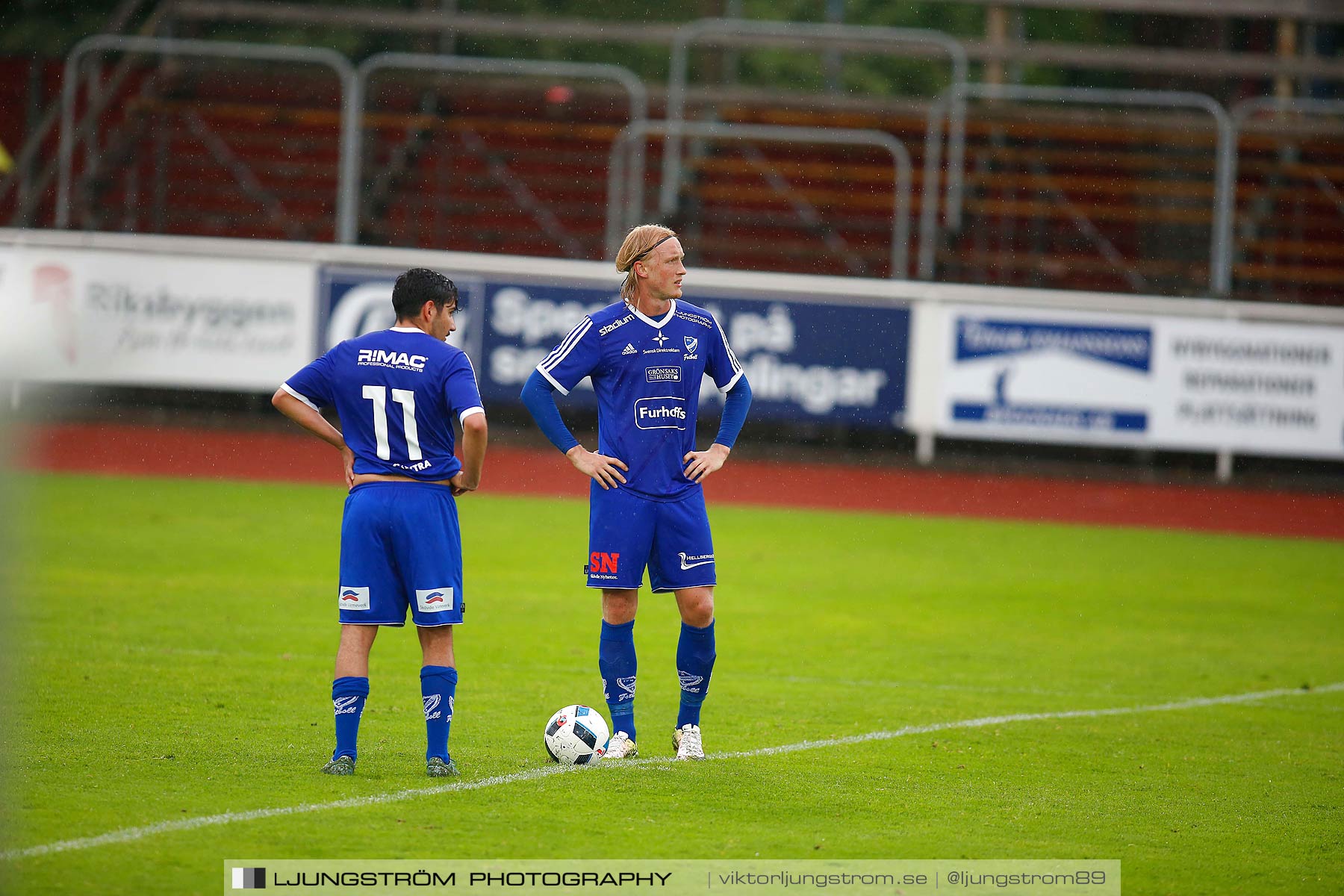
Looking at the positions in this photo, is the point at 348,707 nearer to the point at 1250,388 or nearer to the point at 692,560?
the point at 692,560

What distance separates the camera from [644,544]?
250 inches

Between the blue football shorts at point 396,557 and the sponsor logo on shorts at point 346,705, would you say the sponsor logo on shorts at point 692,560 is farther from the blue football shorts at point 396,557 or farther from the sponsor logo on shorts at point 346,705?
the sponsor logo on shorts at point 346,705

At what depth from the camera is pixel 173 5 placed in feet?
83.4

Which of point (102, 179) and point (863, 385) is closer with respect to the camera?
point (863, 385)

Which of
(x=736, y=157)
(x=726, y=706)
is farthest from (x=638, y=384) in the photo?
(x=736, y=157)

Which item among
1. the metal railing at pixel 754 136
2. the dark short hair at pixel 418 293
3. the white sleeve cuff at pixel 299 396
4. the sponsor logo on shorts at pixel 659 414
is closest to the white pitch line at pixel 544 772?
the sponsor logo on shorts at pixel 659 414

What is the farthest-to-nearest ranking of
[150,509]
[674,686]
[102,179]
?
[102,179]
[150,509]
[674,686]

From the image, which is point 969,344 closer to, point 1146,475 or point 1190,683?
point 1146,475

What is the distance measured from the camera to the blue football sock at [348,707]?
229 inches

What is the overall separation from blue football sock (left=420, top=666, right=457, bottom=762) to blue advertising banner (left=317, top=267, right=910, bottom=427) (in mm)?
13181

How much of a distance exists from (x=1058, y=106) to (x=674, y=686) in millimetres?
20508

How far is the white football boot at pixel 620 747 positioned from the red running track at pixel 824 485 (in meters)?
10.7

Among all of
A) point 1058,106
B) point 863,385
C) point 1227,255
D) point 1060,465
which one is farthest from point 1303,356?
point 1058,106

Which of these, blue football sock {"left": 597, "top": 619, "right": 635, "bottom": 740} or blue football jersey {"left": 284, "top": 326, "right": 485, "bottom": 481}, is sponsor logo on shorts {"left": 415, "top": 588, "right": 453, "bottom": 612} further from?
blue football sock {"left": 597, "top": 619, "right": 635, "bottom": 740}
